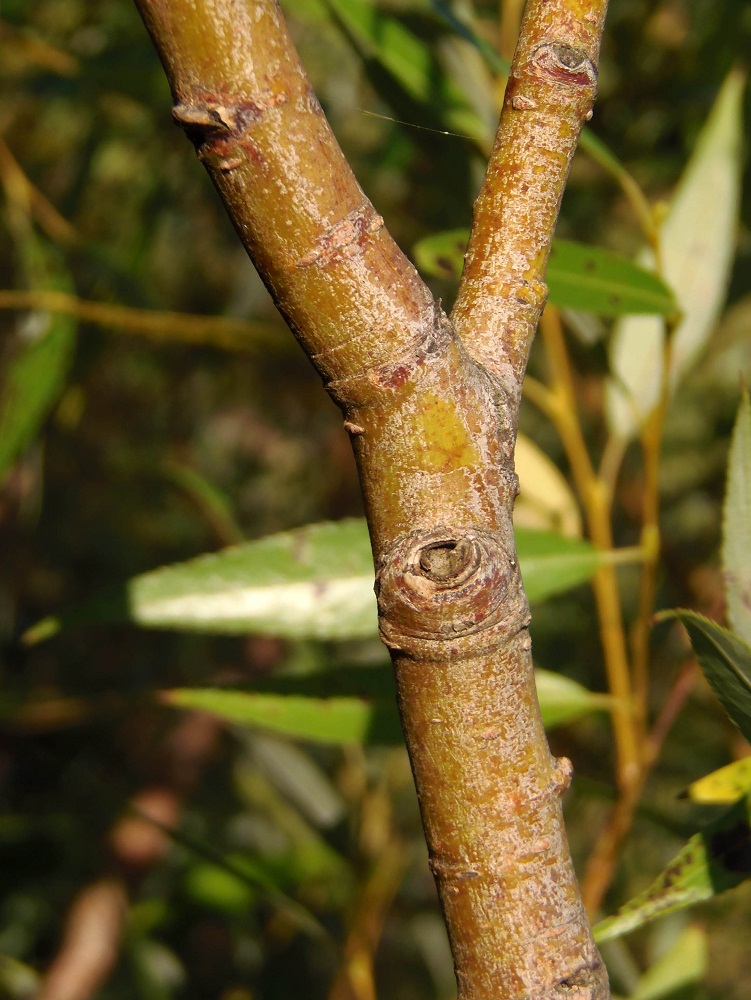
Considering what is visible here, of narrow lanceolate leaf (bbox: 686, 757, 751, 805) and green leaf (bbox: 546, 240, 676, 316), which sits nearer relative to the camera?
narrow lanceolate leaf (bbox: 686, 757, 751, 805)

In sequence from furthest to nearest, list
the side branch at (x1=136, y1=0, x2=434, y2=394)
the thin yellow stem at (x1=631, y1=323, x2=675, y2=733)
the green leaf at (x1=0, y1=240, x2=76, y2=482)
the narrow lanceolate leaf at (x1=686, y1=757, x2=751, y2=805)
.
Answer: the green leaf at (x1=0, y1=240, x2=76, y2=482), the thin yellow stem at (x1=631, y1=323, x2=675, y2=733), the narrow lanceolate leaf at (x1=686, y1=757, x2=751, y2=805), the side branch at (x1=136, y1=0, x2=434, y2=394)

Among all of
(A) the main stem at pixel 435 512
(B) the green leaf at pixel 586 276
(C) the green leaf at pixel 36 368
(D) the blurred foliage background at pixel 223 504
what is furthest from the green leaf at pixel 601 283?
(C) the green leaf at pixel 36 368

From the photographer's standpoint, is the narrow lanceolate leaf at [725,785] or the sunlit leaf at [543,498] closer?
the narrow lanceolate leaf at [725,785]

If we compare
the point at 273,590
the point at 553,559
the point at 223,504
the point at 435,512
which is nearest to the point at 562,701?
the point at 553,559

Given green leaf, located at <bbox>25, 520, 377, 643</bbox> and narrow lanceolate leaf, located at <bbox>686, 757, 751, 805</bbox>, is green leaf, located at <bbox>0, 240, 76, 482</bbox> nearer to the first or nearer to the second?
green leaf, located at <bbox>25, 520, 377, 643</bbox>

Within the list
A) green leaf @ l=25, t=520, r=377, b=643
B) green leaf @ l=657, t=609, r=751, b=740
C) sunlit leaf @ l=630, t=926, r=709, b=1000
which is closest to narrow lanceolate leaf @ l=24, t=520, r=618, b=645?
green leaf @ l=25, t=520, r=377, b=643

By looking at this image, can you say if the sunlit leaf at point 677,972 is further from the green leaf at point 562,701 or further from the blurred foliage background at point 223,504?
the green leaf at point 562,701

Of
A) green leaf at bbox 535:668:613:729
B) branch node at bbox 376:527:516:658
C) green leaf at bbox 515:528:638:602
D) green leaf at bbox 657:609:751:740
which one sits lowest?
green leaf at bbox 535:668:613:729
